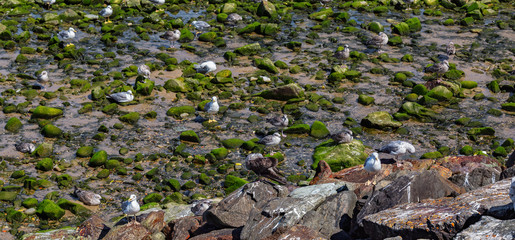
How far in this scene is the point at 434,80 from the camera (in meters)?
19.6

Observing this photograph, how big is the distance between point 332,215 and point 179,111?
867 cm

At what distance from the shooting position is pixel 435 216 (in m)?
8.05

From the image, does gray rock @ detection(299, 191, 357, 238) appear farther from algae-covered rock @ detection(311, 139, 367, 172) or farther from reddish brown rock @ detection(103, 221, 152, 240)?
algae-covered rock @ detection(311, 139, 367, 172)

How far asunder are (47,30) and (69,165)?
456 inches

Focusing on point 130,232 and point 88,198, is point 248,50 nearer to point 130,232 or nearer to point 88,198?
point 88,198

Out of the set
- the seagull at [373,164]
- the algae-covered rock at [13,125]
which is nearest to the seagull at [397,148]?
the seagull at [373,164]

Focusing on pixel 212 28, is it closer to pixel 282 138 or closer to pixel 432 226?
pixel 282 138

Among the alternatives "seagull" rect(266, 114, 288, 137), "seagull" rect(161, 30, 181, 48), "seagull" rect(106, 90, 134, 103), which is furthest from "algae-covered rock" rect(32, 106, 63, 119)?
"seagull" rect(161, 30, 181, 48)

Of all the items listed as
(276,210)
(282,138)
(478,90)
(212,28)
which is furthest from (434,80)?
(276,210)

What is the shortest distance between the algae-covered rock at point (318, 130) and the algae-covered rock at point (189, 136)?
10.6ft

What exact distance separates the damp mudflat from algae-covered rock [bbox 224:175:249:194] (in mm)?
195

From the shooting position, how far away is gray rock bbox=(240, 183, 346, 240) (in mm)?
9047

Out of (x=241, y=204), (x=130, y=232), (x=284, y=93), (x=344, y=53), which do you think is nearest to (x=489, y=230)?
(x=241, y=204)

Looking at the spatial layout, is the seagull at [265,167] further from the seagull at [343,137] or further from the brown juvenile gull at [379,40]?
the brown juvenile gull at [379,40]
